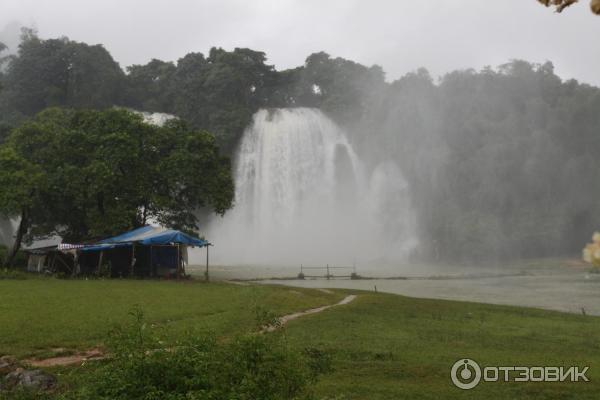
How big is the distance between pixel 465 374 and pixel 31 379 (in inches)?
248

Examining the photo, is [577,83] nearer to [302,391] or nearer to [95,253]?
[95,253]

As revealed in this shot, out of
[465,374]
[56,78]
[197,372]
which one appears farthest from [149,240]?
[56,78]

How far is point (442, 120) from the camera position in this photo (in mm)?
61438

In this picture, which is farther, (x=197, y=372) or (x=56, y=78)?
(x=56, y=78)

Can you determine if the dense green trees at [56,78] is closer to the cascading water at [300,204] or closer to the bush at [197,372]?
the cascading water at [300,204]

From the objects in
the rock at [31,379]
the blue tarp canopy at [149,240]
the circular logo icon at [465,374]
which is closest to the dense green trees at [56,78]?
the blue tarp canopy at [149,240]

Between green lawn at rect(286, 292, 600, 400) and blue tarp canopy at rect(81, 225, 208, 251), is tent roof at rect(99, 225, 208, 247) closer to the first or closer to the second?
blue tarp canopy at rect(81, 225, 208, 251)

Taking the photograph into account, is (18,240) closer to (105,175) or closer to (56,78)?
(105,175)

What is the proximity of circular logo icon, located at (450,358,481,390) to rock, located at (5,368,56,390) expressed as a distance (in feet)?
18.7

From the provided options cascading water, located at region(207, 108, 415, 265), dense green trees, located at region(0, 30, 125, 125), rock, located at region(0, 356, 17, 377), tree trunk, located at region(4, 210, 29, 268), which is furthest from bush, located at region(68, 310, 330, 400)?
dense green trees, located at region(0, 30, 125, 125)

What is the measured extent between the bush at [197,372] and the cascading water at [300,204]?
42.0 metres

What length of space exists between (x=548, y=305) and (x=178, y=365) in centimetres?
1936

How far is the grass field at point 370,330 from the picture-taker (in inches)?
307

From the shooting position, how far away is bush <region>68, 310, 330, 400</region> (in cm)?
447
